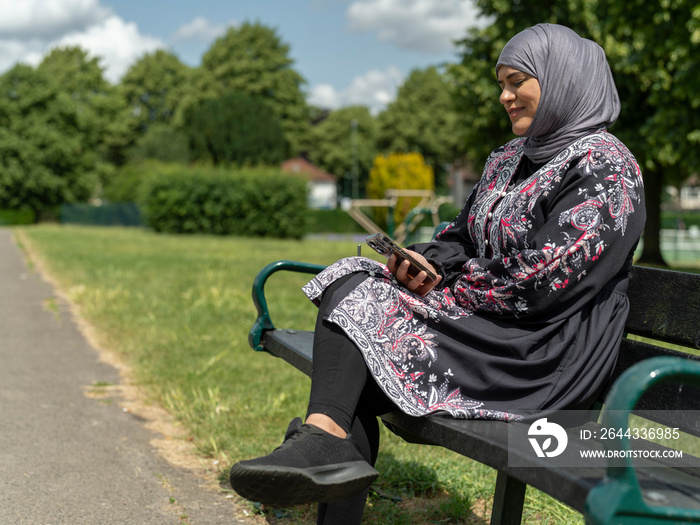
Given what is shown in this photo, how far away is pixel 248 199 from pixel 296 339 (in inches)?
1035

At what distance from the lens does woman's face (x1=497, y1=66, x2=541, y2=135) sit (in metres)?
2.36

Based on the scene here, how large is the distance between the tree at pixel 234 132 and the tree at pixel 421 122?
16.8 metres

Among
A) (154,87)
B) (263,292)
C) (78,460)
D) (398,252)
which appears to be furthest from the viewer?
(154,87)

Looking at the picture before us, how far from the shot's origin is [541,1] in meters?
19.2

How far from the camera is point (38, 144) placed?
164ft

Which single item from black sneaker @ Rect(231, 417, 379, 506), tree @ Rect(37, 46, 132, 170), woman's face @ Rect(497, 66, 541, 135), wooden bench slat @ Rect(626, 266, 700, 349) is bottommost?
black sneaker @ Rect(231, 417, 379, 506)

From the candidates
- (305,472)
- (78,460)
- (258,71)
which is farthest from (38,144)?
(305,472)

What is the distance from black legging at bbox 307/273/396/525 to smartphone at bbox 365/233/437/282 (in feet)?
0.40

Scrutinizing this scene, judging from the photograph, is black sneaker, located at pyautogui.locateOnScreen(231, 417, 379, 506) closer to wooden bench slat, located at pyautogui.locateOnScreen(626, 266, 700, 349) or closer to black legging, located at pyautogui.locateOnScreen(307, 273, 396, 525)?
black legging, located at pyautogui.locateOnScreen(307, 273, 396, 525)

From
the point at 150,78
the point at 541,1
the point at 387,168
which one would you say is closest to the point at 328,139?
the point at 150,78

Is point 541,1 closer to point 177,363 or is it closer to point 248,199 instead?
point 248,199

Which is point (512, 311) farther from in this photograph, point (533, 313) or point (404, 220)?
point (404, 220)

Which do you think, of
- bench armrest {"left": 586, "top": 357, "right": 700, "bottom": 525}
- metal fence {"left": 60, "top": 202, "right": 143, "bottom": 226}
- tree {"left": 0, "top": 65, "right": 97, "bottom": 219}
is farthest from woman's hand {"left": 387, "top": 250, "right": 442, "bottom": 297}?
tree {"left": 0, "top": 65, "right": 97, "bottom": 219}

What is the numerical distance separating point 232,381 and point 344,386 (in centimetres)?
290
